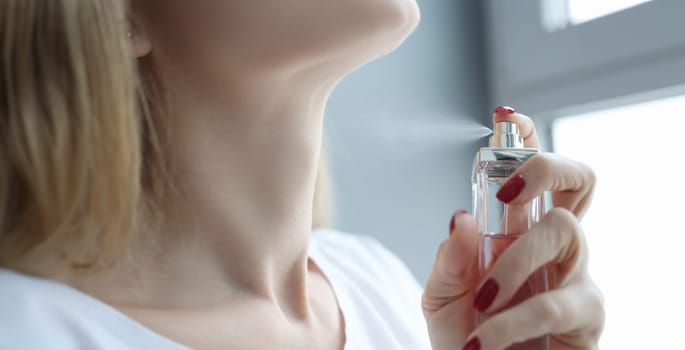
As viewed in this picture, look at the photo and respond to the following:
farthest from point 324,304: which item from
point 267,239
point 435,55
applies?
point 435,55

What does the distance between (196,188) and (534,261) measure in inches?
14.1

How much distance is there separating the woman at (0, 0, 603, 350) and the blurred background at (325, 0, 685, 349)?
29cm

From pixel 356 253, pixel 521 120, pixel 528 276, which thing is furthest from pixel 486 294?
pixel 356 253

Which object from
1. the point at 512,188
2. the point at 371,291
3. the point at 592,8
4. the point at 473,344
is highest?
the point at 592,8

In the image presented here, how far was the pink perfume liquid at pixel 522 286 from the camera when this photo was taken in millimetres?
535

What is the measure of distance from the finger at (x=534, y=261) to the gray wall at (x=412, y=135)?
0.50 metres

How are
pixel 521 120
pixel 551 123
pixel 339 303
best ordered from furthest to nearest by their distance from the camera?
pixel 551 123 → pixel 339 303 → pixel 521 120

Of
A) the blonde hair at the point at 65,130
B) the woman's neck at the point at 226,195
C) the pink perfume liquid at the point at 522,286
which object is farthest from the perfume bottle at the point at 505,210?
the blonde hair at the point at 65,130

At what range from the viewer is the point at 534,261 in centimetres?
50

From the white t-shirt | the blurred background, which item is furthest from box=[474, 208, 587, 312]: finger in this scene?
the blurred background

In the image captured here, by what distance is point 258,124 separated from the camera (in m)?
0.68

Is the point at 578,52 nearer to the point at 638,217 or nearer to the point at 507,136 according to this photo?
the point at 638,217

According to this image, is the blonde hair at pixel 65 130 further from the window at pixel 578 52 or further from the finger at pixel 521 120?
the window at pixel 578 52

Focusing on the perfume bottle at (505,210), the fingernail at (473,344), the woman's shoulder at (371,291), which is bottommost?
the woman's shoulder at (371,291)
